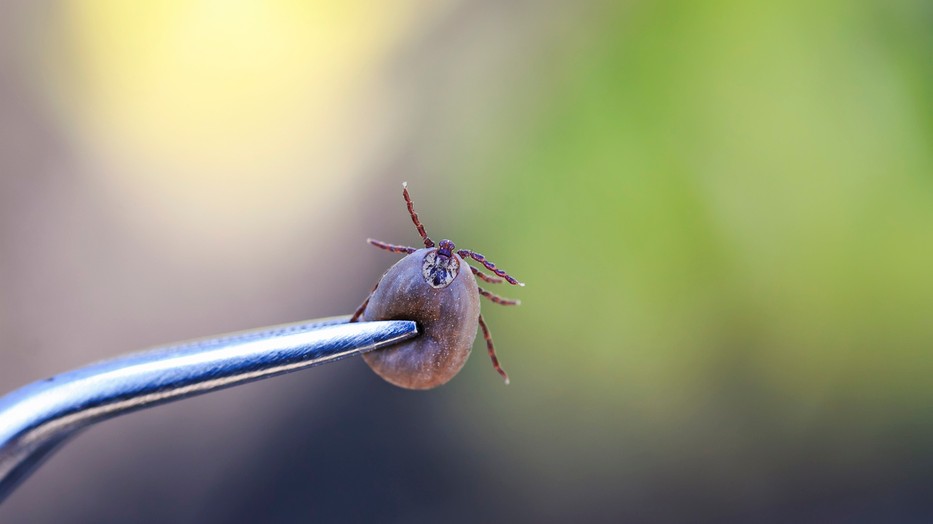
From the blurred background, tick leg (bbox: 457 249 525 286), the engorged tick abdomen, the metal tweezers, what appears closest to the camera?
the metal tweezers

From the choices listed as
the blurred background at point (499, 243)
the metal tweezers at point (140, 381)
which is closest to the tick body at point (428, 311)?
the metal tweezers at point (140, 381)

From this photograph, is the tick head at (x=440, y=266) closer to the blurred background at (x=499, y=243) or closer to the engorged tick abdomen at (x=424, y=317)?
the engorged tick abdomen at (x=424, y=317)

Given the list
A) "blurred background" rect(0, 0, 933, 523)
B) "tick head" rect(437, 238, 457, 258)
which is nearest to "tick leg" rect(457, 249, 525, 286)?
"tick head" rect(437, 238, 457, 258)

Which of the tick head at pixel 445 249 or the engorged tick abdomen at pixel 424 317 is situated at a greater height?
the tick head at pixel 445 249

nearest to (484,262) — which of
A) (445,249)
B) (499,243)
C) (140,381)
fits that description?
(445,249)

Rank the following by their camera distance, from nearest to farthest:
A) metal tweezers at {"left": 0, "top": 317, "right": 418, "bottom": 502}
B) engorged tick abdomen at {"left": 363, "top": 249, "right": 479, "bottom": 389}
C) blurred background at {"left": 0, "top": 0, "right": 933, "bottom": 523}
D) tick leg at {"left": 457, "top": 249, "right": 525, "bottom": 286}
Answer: metal tweezers at {"left": 0, "top": 317, "right": 418, "bottom": 502}, engorged tick abdomen at {"left": 363, "top": 249, "right": 479, "bottom": 389}, tick leg at {"left": 457, "top": 249, "right": 525, "bottom": 286}, blurred background at {"left": 0, "top": 0, "right": 933, "bottom": 523}

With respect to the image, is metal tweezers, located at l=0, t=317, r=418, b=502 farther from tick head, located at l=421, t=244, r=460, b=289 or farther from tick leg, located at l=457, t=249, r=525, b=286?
tick leg, located at l=457, t=249, r=525, b=286

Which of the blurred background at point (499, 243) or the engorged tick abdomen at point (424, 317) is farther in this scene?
the blurred background at point (499, 243)
